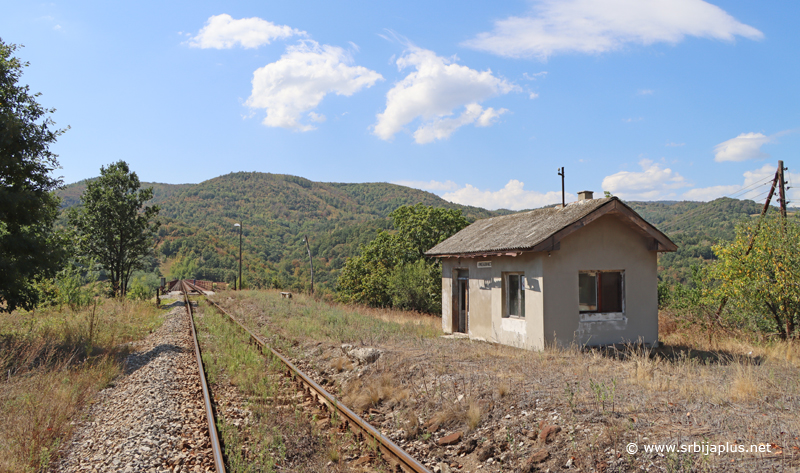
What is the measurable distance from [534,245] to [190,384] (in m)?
8.56

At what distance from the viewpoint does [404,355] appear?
970cm

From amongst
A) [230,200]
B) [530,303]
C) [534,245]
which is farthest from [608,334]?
[230,200]

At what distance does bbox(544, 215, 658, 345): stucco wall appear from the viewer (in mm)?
11945

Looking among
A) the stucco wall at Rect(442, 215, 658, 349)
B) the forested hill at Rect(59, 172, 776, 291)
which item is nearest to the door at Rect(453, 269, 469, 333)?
the stucco wall at Rect(442, 215, 658, 349)

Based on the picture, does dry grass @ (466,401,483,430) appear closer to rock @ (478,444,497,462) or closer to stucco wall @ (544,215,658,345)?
rock @ (478,444,497,462)

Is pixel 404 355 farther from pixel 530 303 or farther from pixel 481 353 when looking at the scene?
pixel 530 303

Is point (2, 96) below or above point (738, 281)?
above

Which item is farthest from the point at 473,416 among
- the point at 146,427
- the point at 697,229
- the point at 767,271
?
the point at 697,229

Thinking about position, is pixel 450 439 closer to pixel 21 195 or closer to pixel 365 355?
pixel 365 355

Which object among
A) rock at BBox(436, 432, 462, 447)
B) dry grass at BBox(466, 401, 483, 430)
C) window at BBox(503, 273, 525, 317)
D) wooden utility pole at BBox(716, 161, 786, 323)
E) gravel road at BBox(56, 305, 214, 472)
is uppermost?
wooden utility pole at BBox(716, 161, 786, 323)

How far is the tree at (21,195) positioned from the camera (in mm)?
10602

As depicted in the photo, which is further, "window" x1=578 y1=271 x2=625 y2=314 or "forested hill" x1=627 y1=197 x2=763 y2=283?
"forested hill" x1=627 y1=197 x2=763 y2=283

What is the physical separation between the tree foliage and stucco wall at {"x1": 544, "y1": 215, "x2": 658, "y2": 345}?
16.0 meters

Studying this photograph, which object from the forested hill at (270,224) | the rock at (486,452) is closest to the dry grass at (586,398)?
the rock at (486,452)
